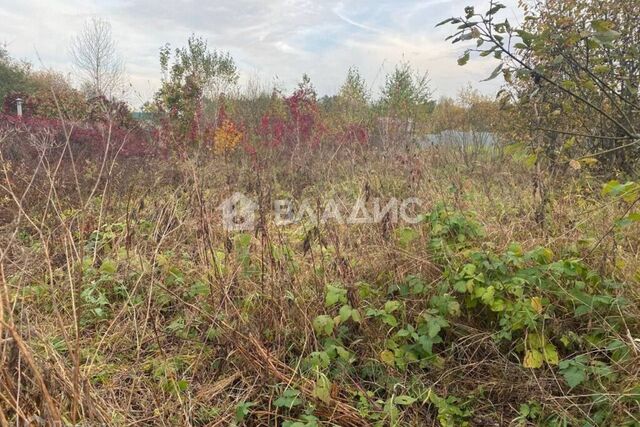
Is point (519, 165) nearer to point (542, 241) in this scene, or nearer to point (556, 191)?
point (556, 191)

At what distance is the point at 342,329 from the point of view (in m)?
2.23

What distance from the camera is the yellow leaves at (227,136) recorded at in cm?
700

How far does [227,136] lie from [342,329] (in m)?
5.80

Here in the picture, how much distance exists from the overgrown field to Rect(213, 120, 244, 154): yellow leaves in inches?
166

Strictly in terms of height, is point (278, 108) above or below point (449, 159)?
above

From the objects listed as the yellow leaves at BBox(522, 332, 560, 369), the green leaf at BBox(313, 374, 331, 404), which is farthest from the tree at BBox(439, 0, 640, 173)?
the green leaf at BBox(313, 374, 331, 404)

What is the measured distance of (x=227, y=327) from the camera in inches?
80.4

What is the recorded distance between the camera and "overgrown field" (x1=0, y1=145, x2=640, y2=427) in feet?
5.78

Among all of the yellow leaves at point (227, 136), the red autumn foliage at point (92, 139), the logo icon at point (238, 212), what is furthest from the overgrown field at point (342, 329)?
the red autumn foliage at point (92, 139)

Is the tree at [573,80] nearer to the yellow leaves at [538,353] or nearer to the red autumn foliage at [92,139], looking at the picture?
the yellow leaves at [538,353]

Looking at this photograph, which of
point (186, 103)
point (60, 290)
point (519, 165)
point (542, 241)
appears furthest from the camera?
point (186, 103)

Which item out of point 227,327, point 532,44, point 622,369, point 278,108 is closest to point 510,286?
point 622,369

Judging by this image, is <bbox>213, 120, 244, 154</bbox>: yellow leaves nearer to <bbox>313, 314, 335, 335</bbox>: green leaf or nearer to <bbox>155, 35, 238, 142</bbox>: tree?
<bbox>155, 35, 238, 142</bbox>: tree

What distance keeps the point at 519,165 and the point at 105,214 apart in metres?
4.89
